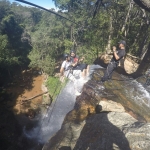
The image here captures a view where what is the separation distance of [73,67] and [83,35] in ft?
60.6

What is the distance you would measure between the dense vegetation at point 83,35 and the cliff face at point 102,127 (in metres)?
A: 3.68

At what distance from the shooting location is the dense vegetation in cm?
1608

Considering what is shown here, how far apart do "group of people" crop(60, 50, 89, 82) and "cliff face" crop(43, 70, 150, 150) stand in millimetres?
983

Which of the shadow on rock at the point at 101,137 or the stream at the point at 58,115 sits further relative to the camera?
the stream at the point at 58,115

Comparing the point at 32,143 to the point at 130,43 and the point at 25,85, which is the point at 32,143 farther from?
the point at 130,43

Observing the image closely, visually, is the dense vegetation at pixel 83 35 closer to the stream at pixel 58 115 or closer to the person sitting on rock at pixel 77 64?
the person sitting on rock at pixel 77 64

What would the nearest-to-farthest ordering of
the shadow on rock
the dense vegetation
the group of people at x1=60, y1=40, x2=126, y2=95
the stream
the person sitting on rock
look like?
the shadow on rock → the group of people at x1=60, y1=40, x2=126, y2=95 → the person sitting on rock → the stream → the dense vegetation

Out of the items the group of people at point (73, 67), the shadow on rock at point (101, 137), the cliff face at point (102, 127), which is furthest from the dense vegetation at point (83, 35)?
the shadow on rock at point (101, 137)

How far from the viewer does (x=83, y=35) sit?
25984mm

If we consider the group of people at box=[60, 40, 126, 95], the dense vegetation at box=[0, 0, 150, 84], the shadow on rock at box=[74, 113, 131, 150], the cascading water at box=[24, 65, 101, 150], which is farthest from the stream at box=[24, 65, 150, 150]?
the shadow on rock at box=[74, 113, 131, 150]

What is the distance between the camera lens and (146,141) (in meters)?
5.20

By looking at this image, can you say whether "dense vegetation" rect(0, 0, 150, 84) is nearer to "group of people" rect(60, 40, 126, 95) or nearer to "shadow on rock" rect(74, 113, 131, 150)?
"group of people" rect(60, 40, 126, 95)

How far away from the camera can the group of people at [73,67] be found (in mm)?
8406

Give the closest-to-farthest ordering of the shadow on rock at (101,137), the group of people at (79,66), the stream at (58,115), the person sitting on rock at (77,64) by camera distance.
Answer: the shadow on rock at (101,137)
the group of people at (79,66)
the person sitting on rock at (77,64)
the stream at (58,115)
